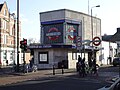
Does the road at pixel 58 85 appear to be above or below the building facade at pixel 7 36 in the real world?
below

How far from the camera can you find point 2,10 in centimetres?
7319

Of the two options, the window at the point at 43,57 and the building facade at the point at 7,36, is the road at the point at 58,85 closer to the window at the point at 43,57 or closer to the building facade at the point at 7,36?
the window at the point at 43,57

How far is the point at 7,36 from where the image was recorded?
73938 mm

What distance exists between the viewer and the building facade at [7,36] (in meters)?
70.8

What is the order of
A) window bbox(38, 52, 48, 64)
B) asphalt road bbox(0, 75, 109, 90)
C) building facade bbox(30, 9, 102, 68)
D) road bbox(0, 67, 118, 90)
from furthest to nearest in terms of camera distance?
window bbox(38, 52, 48, 64), building facade bbox(30, 9, 102, 68), road bbox(0, 67, 118, 90), asphalt road bbox(0, 75, 109, 90)

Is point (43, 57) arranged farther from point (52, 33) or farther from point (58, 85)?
point (58, 85)

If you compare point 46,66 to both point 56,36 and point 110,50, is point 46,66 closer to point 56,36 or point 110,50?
point 56,36

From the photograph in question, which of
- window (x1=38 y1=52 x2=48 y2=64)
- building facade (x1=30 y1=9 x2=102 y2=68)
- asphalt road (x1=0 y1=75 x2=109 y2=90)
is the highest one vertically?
building facade (x1=30 y1=9 x2=102 y2=68)

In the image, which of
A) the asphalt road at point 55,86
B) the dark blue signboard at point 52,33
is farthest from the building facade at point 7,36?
the asphalt road at point 55,86

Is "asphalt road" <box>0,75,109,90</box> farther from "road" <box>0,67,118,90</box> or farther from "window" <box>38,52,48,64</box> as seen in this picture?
"window" <box>38,52,48,64</box>

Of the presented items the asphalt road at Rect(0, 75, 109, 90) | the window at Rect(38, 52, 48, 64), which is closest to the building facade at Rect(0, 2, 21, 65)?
the window at Rect(38, 52, 48, 64)

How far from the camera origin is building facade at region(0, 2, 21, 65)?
70.8 m

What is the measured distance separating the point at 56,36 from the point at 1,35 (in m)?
28.8

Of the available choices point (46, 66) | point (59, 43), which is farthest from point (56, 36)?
point (46, 66)
